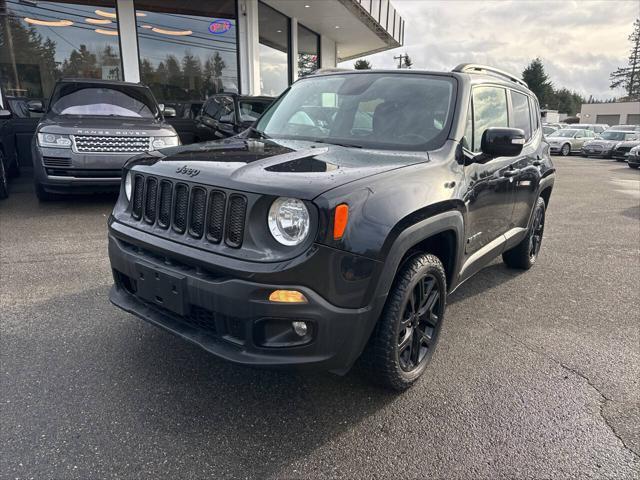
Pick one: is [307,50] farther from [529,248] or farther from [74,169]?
[529,248]

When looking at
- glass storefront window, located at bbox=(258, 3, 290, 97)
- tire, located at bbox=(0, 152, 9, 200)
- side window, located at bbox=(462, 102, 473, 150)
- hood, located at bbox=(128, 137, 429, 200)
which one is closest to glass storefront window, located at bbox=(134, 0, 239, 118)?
glass storefront window, located at bbox=(258, 3, 290, 97)

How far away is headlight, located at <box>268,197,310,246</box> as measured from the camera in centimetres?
210

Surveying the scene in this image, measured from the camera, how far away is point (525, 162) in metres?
4.21

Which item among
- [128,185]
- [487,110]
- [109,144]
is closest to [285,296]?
[128,185]

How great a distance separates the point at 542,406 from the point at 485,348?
2.25ft

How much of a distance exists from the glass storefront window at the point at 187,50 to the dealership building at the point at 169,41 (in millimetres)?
27

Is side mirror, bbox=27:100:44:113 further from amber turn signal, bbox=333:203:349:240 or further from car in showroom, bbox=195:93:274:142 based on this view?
amber turn signal, bbox=333:203:349:240

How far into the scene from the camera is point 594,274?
506cm

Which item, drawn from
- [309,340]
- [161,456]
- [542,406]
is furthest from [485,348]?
[161,456]

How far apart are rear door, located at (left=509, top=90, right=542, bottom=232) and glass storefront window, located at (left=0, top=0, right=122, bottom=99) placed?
11.2 meters

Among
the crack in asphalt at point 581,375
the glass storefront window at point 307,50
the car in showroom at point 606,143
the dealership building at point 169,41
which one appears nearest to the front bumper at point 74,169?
the crack in asphalt at point 581,375

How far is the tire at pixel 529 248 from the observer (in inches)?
190

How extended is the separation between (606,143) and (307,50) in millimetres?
16572

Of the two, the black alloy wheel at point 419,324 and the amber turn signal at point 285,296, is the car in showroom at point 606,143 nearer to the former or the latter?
the black alloy wheel at point 419,324
